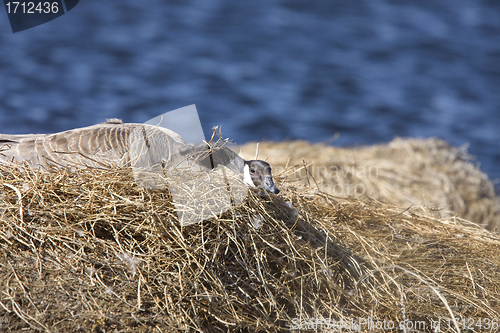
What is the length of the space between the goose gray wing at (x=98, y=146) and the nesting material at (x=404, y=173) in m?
2.29

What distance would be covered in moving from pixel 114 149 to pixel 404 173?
4.69 meters

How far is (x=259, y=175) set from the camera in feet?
9.77

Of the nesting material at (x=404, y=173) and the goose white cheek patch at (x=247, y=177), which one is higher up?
the goose white cheek patch at (x=247, y=177)

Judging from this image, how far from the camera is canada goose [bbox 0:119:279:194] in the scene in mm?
3002

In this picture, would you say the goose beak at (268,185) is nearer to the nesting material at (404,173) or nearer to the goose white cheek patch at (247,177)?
the goose white cheek patch at (247,177)

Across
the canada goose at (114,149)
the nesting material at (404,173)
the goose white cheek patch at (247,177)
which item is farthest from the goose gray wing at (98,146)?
the nesting material at (404,173)

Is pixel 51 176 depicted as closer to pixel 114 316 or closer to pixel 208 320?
pixel 114 316

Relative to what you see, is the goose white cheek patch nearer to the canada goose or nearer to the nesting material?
the canada goose

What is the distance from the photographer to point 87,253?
1.95 meters

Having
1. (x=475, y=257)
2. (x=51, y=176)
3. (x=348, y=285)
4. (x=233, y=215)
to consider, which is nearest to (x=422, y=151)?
(x=475, y=257)

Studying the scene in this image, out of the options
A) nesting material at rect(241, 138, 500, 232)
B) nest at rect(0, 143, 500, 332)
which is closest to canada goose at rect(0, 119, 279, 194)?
nest at rect(0, 143, 500, 332)

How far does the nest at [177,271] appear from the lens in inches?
71.5

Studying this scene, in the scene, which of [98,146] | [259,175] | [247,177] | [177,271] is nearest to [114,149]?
[98,146]

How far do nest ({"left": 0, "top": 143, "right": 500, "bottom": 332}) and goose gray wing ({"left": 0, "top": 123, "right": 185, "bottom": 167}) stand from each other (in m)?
0.70
